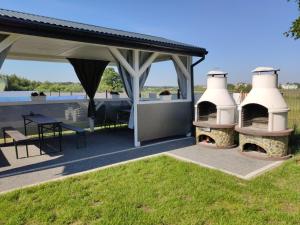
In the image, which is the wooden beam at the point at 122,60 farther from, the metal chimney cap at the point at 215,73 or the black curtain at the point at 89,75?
the black curtain at the point at 89,75

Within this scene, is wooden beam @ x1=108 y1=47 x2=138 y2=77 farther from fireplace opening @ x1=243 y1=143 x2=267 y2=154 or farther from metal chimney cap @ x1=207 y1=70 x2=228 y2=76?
fireplace opening @ x1=243 y1=143 x2=267 y2=154

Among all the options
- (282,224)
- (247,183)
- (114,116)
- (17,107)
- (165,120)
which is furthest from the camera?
(114,116)

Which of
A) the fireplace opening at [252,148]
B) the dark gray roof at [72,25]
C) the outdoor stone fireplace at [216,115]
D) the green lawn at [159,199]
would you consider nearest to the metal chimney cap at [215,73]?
the outdoor stone fireplace at [216,115]

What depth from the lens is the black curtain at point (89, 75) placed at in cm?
830

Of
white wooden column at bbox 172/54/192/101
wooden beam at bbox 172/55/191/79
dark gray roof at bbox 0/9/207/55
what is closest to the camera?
dark gray roof at bbox 0/9/207/55

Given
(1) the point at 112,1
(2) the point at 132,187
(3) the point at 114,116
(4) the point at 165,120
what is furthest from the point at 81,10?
(2) the point at 132,187

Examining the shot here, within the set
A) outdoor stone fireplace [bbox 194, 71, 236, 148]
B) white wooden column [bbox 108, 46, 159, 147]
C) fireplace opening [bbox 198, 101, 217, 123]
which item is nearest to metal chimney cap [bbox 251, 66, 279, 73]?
outdoor stone fireplace [bbox 194, 71, 236, 148]

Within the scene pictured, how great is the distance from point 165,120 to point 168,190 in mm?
3489

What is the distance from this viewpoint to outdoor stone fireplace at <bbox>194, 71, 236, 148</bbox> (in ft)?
18.5

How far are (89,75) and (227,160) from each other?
5886 millimetres

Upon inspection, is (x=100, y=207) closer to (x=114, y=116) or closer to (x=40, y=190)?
(x=40, y=190)

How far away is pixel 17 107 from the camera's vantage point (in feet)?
24.3

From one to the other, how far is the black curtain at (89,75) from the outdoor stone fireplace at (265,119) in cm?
528

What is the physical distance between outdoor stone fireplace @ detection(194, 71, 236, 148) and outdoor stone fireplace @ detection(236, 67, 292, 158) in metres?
0.42
